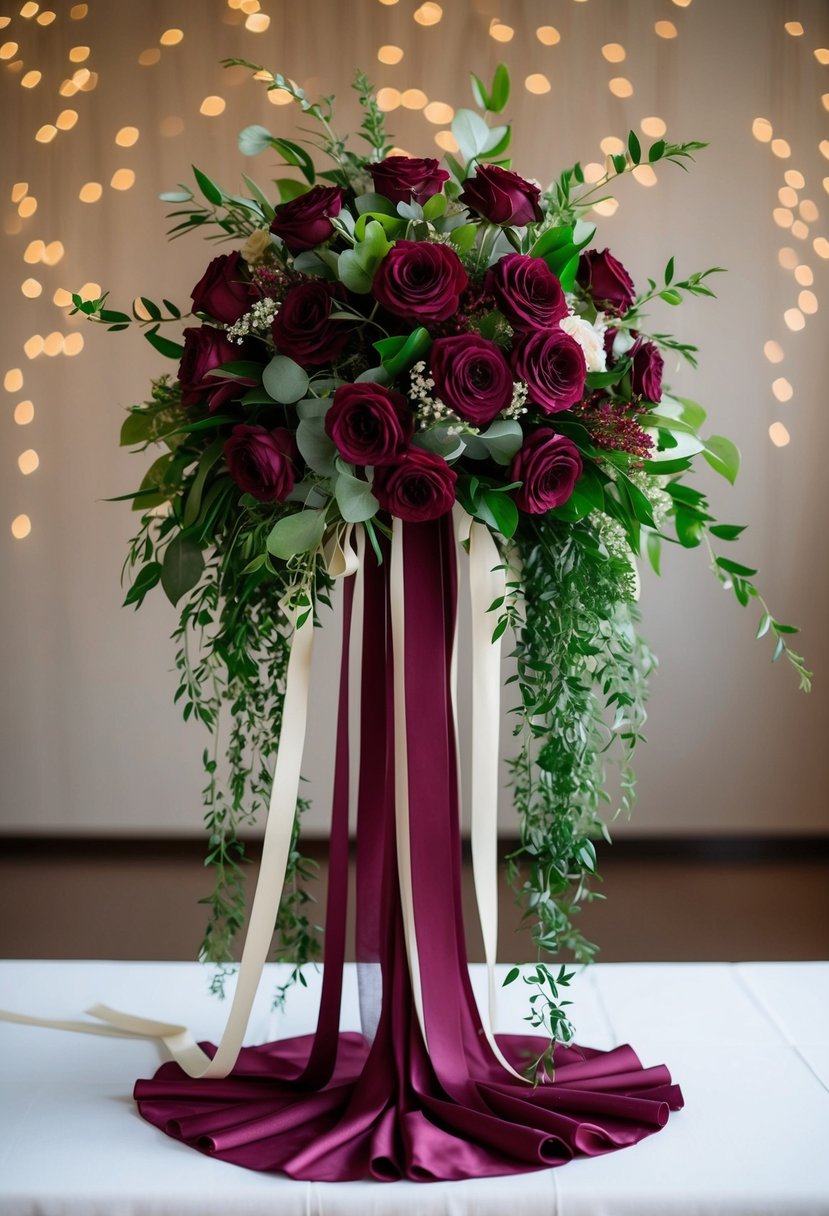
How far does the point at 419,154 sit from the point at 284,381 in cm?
293

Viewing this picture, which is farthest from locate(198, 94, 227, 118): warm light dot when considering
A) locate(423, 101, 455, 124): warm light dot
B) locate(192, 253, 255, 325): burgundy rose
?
locate(192, 253, 255, 325): burgundy rose

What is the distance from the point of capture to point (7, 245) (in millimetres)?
3850

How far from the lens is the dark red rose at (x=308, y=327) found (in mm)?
1169

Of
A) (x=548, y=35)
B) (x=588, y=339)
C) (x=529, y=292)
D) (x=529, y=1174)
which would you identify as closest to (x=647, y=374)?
(x=588, y=339)

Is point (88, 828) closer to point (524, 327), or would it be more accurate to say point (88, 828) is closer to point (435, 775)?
point (435, 775)

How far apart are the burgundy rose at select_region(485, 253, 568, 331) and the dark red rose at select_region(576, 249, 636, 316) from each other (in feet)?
0.55

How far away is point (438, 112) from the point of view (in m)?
3.79

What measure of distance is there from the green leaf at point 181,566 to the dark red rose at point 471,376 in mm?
376

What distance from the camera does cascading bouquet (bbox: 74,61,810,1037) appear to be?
115 cm

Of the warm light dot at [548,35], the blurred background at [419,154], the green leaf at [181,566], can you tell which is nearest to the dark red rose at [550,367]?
the green leaf at [181,566]

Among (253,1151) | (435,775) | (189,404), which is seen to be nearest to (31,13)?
(189,404)

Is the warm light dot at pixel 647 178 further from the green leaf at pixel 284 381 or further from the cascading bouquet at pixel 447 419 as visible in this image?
the green leaf at pixel 284 381

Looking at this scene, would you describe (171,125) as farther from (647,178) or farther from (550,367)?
(550,367)

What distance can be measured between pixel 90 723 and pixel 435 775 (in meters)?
2.93
